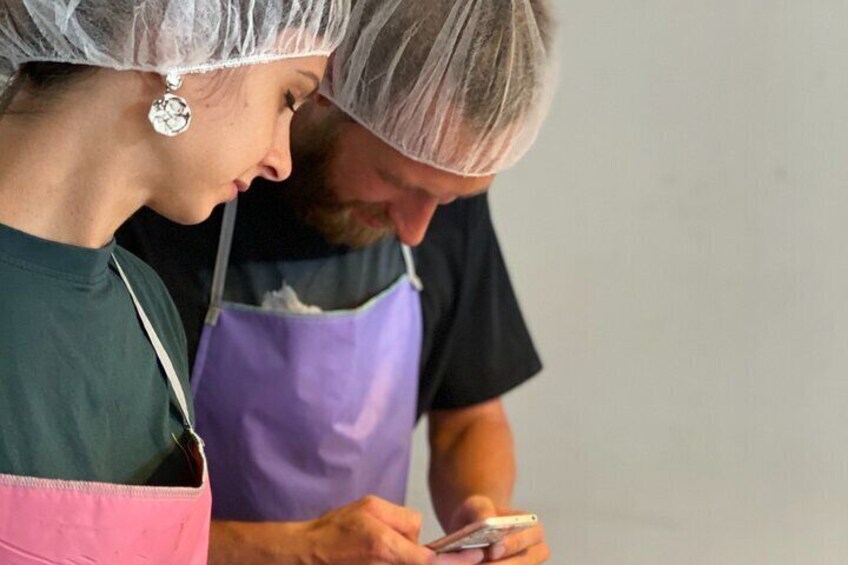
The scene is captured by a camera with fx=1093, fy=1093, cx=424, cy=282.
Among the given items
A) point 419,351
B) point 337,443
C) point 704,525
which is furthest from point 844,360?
point 337,443

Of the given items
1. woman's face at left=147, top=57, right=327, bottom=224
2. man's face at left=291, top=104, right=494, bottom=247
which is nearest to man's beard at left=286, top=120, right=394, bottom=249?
man's face at left=291, top=104, right=494, bottom=247

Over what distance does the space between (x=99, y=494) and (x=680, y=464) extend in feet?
2.76

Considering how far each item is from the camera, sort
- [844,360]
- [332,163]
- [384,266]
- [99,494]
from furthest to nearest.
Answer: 1. [844,360]
2. [384,266]
3. [332,163]
4. [99,494]

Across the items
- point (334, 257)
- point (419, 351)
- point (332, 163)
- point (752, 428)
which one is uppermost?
point (332, 163)

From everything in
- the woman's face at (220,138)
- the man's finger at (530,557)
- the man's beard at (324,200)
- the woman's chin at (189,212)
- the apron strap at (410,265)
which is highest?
the woman's face at (220,138)

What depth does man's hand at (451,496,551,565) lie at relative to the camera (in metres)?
1.04

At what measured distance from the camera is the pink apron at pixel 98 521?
2.18ft

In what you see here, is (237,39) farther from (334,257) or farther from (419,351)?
(419,351)

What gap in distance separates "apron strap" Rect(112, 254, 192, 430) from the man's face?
268 millimetres

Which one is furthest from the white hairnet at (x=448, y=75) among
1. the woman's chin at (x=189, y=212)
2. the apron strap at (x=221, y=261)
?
the woman's chin at (x=189, y=212)

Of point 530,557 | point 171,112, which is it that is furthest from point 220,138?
point 530,557

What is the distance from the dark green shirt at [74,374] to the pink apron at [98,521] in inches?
0.6

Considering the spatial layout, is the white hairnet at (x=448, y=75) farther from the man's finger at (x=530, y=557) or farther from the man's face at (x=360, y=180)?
the man's finger at (x=530, y=557)

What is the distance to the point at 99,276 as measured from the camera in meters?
0.73
